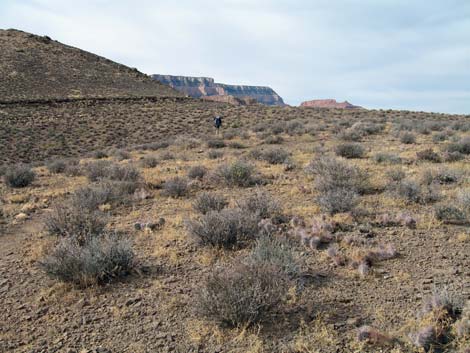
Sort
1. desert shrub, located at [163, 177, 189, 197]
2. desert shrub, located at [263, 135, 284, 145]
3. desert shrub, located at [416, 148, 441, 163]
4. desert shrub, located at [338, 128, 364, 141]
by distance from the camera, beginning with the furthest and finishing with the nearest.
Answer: desert shrub, located at [263, 135, 284, 145]
desert shrub, located at [338, 128, 364, 141]
desert shrub, located at [416, 148, 441, 163]
desert shrub, located at [163, 177, 189, 197]

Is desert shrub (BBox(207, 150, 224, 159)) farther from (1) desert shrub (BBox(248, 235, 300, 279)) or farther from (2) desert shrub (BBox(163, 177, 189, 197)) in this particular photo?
(1) desert shrub (BBox(248, 235, 300, 279))

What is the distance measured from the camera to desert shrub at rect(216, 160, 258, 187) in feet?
35.6

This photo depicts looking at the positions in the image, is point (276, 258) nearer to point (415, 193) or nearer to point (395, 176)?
point (415, 193)

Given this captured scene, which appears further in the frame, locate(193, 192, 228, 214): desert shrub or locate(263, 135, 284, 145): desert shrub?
locate(263, 135, 284, 145): desert shrub

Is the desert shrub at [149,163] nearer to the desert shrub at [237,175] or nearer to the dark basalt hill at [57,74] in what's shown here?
the desert shrub at [237,175]

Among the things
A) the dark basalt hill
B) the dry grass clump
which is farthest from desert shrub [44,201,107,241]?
the dark basalt hill

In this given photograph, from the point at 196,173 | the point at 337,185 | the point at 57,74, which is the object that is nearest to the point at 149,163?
the point at 196,173

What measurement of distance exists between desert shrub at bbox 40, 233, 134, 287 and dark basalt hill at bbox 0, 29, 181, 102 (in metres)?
38.9

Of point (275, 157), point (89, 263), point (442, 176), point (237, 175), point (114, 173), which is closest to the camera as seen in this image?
point (89, 263)

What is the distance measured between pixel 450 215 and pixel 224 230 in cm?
427

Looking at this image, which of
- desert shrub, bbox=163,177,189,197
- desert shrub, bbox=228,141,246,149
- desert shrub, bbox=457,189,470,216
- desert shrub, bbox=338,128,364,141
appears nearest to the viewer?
desert shrub, bbox=457,189,470,216

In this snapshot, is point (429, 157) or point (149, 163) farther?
point (149, 163)

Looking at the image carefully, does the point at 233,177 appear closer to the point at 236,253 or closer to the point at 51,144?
the point at 236,253

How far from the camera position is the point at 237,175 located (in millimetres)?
10867
